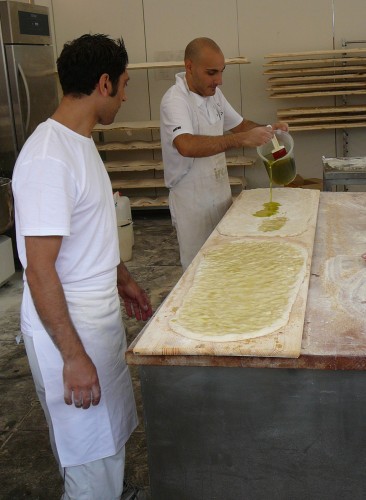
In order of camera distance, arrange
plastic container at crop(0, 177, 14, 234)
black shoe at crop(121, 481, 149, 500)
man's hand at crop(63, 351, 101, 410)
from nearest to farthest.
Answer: man's hand at crop(63, 351, 101, 410), black shoe at crop(121, 481, 149, 500), plastic container at crop(0, 177, 14, 234)

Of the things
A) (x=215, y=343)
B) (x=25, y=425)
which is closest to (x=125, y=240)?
(x=25, y=425)

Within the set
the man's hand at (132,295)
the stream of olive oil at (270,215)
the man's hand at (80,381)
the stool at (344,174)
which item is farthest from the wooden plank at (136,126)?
the man's hand at (80,381)

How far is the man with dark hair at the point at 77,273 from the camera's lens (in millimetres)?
1502

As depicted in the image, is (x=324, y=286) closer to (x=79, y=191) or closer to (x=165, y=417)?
(x=165, y=417)

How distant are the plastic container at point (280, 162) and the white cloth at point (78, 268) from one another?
1.41 m

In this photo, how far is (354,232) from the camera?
257 cm

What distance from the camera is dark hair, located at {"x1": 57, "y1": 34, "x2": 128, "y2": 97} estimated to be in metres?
1.57

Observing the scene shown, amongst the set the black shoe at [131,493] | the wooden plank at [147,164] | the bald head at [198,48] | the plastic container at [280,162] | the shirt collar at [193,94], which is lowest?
the black shoe at [131,493]

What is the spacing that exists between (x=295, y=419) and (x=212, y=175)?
191 centimetres

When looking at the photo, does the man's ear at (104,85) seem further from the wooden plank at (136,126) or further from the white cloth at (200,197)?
the wooden plank at (136,126)

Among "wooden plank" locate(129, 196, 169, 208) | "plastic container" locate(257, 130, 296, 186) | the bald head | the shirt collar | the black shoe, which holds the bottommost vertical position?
the black shoe

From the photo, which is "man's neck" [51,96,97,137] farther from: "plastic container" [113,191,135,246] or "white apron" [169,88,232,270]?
"plastic container" [113,191,135,246]

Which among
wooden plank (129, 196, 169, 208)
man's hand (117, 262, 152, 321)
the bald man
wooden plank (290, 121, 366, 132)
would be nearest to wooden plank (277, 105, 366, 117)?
wooden plank (290, 121, 366, 132)

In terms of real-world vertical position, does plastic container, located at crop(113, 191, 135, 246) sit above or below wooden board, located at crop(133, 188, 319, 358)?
below
